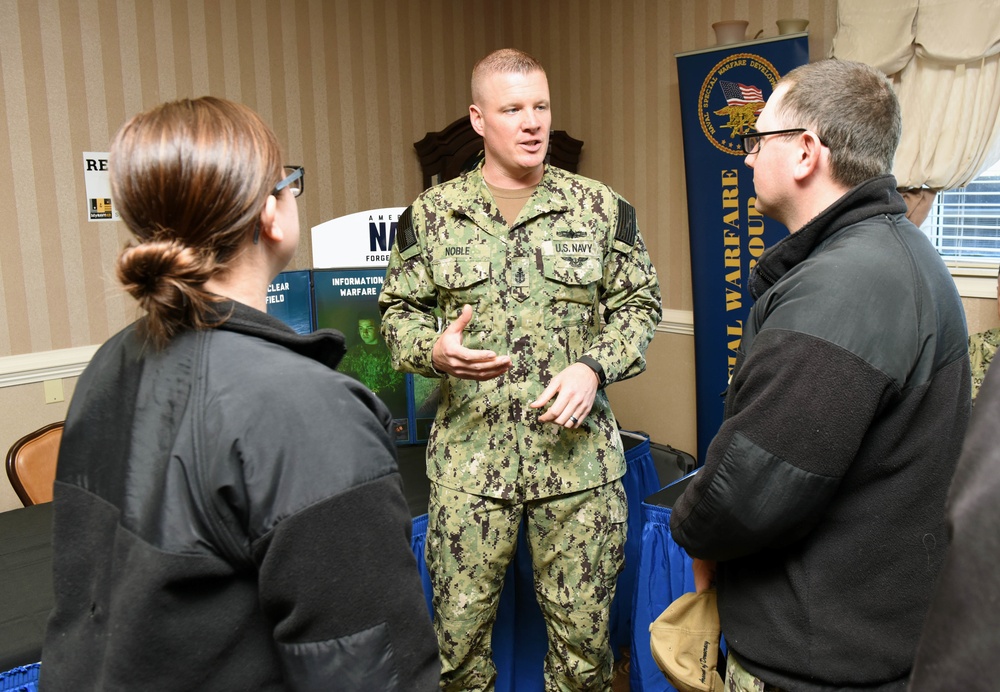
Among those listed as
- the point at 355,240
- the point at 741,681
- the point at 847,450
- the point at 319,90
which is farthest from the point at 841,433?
the point at 319,90

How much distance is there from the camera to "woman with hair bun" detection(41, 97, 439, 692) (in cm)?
81

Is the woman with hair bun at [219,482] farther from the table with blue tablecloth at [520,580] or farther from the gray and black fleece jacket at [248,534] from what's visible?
the table with blue tablecloth at [520,580]

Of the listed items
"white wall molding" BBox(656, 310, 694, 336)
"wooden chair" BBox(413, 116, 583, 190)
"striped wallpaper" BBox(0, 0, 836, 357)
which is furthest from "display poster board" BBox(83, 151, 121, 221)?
"white wall molding" BBox(656, 310, 694, 336)

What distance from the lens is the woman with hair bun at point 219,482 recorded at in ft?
2.66

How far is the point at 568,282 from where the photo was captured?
204 centimetres

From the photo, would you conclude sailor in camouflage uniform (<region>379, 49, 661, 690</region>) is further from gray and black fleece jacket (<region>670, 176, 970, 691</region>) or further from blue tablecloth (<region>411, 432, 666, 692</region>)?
gray and black fleece jacket (<region>670, 176, 970, 691</region>)

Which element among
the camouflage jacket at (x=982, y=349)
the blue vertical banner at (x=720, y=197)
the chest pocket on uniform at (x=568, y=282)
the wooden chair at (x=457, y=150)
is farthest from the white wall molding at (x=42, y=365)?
the camouflage jacket at (x=982, y=349)

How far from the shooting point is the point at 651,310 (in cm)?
214

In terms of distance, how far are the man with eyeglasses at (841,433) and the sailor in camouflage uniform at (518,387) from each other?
767 millimetres

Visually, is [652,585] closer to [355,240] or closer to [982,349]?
[982,349]

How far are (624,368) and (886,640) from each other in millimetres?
954

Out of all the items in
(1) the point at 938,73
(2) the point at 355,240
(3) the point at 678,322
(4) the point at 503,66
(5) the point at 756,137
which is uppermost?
(1) the point at 938,73

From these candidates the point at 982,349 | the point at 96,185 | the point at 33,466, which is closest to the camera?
the point at 33,466

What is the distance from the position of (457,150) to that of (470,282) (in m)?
2.48
